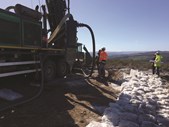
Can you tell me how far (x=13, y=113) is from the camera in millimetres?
6898

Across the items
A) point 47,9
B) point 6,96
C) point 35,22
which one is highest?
point 47,9

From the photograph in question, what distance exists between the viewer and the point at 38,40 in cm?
1102

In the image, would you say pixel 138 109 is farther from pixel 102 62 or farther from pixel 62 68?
pixel 102 62

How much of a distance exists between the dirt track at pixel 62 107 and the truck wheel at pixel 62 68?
3.32 feet

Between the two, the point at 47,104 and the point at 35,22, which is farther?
the point at 35,22

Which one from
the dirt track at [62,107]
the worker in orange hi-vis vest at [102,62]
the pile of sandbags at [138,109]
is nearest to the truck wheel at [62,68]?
the dirt track at [62,107]

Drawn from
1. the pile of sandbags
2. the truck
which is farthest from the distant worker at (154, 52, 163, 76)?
the truck

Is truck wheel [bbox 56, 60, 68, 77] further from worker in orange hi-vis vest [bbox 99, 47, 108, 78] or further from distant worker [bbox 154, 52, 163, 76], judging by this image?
distant worker [bbox 154, 52, 163, 76]

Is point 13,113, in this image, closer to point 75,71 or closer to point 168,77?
point 75,71

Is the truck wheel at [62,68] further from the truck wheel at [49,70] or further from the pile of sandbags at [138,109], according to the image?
the pile of sandbags at [138,109]

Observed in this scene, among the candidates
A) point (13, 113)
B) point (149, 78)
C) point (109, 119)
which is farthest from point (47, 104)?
point (149, 78)

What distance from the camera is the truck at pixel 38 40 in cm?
916

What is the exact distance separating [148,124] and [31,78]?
5.57 meters

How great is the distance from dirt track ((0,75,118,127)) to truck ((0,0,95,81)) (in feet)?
3.63
